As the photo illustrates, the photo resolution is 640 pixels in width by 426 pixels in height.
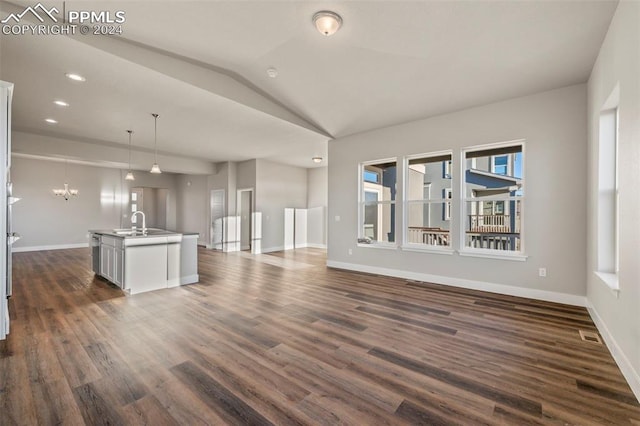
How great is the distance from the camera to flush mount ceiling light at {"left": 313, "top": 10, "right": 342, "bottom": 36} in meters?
2.80

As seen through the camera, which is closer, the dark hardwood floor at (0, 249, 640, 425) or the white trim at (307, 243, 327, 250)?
the dark hardwood floor at (0, 249, 640, 425)

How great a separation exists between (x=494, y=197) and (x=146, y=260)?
5.49 meters

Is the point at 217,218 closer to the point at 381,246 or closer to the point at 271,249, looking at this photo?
the point at 271,249

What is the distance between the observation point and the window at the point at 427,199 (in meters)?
5.19

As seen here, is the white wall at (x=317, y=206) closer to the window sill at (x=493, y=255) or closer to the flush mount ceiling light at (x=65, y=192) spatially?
the window sill at (x=493, y=255)

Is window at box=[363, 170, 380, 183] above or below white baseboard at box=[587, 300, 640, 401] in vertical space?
above

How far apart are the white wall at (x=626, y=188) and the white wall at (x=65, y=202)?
12073mm

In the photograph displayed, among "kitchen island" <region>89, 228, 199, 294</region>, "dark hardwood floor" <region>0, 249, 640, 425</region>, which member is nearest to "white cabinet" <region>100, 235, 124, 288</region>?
"kitchen island" <region>89, 228, 199, 294</region>

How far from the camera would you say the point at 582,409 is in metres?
1.81

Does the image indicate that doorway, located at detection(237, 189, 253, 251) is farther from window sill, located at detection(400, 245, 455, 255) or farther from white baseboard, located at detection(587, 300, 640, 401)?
white baseboard, located at detection(587, 300, 640, 401)

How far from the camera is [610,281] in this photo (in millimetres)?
2721

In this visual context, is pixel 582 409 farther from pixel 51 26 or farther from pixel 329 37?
pixel 51 26

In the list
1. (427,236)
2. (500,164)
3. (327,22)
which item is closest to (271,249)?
(427,236)

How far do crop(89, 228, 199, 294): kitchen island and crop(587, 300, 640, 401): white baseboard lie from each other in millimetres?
5284
